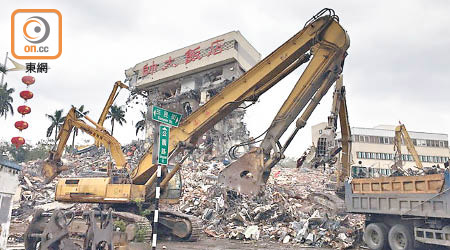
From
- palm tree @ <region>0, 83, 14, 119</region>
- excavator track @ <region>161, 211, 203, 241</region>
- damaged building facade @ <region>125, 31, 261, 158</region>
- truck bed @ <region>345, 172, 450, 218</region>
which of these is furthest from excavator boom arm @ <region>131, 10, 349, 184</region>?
palm tree @ <region>0, 83, 14, 119</region>

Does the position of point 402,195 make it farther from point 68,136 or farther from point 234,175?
point 68,136

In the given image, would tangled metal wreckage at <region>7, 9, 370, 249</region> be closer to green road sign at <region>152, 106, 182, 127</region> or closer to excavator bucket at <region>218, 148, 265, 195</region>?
excavator bucket at <region>218, 148, 265, 195</region>

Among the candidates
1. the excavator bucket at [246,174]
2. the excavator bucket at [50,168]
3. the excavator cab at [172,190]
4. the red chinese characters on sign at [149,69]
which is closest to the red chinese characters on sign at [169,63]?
the red chinese characters on sign at [149,69]

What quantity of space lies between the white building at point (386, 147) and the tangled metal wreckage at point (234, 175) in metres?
40.3

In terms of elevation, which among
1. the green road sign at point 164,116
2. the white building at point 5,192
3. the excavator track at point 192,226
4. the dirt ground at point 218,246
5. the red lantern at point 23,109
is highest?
the red lantern at point 23,109

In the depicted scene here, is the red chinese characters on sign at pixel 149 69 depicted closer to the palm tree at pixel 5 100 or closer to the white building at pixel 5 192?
the palm tree at pixel 5 100

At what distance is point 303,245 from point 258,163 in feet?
19.4

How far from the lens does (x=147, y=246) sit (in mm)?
10555

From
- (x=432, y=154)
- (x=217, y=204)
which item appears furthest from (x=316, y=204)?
(x=432, y=154)

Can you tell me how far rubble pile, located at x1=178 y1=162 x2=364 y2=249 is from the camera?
1398 centimetres

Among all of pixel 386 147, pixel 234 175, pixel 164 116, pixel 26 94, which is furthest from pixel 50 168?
pixel 386 147

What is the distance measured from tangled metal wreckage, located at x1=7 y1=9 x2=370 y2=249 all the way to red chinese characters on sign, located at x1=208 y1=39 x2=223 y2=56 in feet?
70.5

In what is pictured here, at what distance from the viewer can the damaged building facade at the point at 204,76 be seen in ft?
126

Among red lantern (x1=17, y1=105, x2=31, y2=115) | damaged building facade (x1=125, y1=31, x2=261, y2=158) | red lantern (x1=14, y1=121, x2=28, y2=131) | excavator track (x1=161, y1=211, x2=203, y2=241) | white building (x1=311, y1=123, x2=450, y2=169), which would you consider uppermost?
damaged building facade (x1=125, y1=31, x2=261, y2=158)
